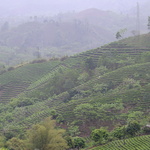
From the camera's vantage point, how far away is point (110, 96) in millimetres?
38969

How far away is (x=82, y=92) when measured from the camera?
43.7 metres

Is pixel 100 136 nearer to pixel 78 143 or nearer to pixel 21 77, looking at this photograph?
pixel 78 143

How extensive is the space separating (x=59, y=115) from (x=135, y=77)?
15164 mm

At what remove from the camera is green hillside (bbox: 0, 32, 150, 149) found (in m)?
33.8

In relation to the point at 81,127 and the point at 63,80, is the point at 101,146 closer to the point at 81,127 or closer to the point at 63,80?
the point at 81,127

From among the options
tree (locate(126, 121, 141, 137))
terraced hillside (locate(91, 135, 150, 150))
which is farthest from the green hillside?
terraced hillside (locate(91, 135, 150, 150))

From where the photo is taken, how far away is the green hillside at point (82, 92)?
111ft

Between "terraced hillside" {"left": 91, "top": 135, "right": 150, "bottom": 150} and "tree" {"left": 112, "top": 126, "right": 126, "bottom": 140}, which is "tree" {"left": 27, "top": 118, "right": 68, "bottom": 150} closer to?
"terraced hillside" {"left": 91, "top": 135, "right": 150, "bottom": 150}

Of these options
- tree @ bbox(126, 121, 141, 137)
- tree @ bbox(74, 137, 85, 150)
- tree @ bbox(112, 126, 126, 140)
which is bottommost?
tree @ bbox(74, 137, 85, 150)

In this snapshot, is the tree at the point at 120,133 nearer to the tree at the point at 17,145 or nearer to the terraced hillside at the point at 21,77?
the tree at the point at 17,145

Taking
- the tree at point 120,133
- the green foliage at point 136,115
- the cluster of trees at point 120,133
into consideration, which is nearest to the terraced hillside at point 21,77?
the green foliage at point 136,115

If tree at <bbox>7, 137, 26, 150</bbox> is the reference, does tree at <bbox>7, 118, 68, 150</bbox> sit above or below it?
above

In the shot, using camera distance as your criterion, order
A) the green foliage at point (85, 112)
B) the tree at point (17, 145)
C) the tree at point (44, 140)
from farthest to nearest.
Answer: the green foliage at point (85, 112), the tree at point (17, 145), the tree at point (44, 140)

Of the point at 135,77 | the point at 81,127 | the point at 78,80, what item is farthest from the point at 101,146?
the point at 78,80
